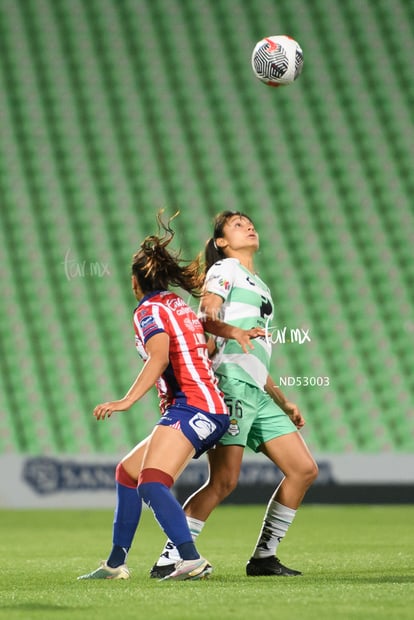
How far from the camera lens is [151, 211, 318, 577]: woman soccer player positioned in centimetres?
441

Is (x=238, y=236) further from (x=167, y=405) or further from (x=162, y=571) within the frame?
(x=162, y=571)

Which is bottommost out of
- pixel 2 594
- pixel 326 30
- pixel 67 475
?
pixel 67 475

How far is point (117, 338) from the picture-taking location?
39.3 ft

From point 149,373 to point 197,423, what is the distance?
Answer: 0.26m

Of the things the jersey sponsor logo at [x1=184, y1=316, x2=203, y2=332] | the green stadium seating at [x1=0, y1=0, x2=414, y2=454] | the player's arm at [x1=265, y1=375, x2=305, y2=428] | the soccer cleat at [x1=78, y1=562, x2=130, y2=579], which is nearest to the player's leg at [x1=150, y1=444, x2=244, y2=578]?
the soccer cleat at [x1=78, y1=562, x2=130, y2=579]

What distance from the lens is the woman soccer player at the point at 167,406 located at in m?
4.02

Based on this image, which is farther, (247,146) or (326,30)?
(326,30)

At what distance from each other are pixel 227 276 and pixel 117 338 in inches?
299

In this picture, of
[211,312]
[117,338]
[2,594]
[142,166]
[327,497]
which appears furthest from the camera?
[142,166]

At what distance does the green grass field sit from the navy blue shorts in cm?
50

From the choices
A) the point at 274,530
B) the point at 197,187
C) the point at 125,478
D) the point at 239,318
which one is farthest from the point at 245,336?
the point at 197,187

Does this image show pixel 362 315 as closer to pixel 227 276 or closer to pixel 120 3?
pixel 120 3

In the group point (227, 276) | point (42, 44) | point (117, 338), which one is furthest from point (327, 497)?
point (42, 44)

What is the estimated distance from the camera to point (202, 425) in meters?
4.13
